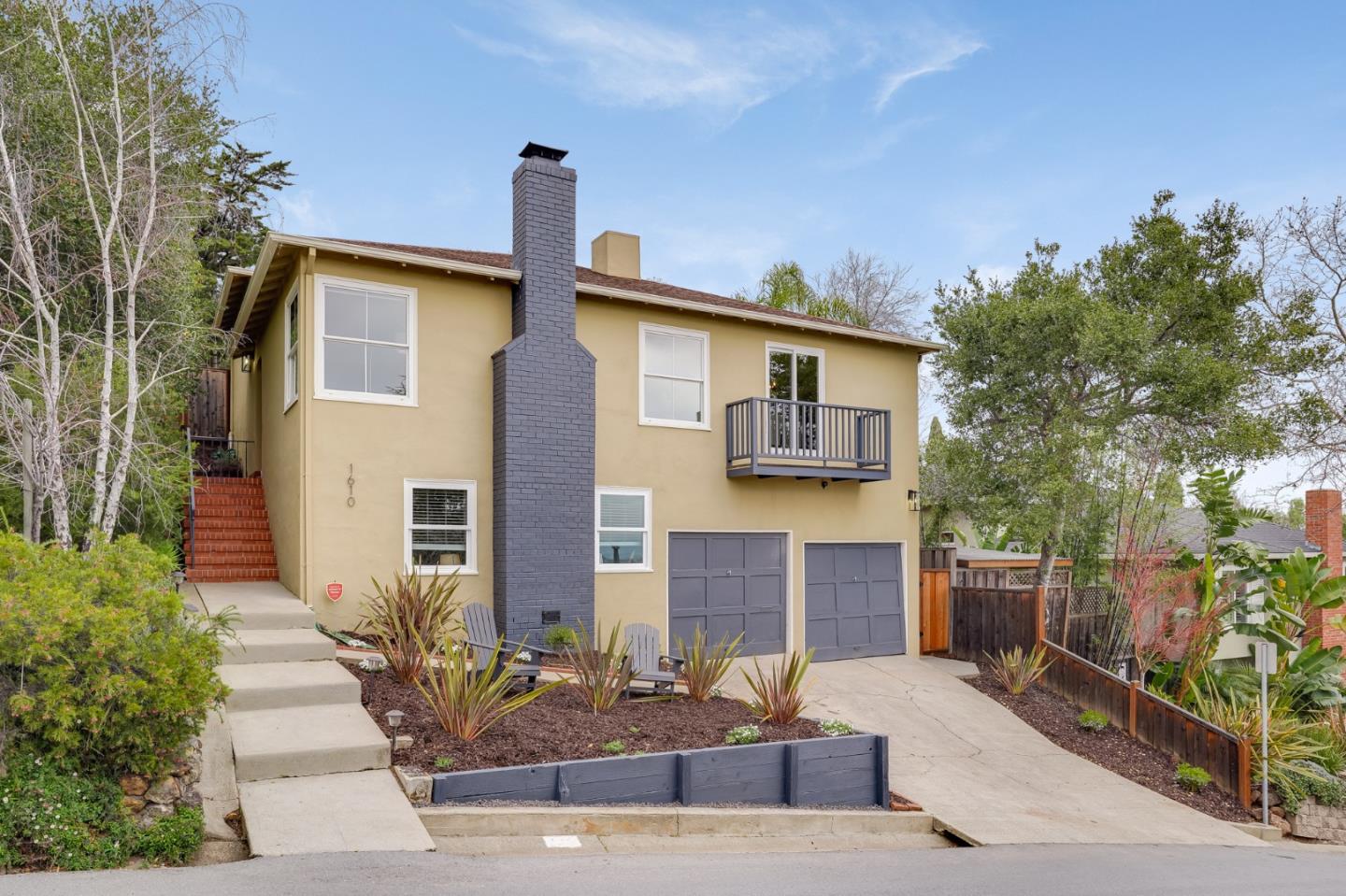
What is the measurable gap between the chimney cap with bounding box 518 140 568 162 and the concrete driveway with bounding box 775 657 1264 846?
26.5 feet

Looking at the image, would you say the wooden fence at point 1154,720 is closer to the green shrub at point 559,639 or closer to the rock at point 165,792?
the green shrub at point 559,639

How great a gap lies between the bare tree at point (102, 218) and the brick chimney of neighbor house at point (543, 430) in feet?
12.6

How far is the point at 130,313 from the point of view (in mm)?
8648

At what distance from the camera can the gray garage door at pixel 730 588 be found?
44.0ft

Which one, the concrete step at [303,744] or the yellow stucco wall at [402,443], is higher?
the yellow stucco wall at [402,443]

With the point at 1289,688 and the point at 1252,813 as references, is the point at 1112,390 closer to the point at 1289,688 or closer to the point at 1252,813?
the point at 1289,688

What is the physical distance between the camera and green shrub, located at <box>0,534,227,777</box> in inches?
216

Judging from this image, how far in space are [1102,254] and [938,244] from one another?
17.5 feet

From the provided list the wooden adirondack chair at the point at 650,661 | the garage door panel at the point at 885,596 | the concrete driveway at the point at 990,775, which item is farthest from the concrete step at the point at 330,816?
the garage door panel at the point at 885,596

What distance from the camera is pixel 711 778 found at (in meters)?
7.62

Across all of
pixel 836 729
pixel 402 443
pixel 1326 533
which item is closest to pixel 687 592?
pixel 402 443

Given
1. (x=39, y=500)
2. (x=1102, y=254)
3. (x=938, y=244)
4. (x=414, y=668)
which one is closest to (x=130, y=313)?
(x=39, y=500)

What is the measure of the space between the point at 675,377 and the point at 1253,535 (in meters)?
17.2

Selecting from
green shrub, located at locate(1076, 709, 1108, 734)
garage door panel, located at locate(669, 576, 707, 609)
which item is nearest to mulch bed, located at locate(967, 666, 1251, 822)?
green shrub, located at locate(1076, 709, 1108, 734)
